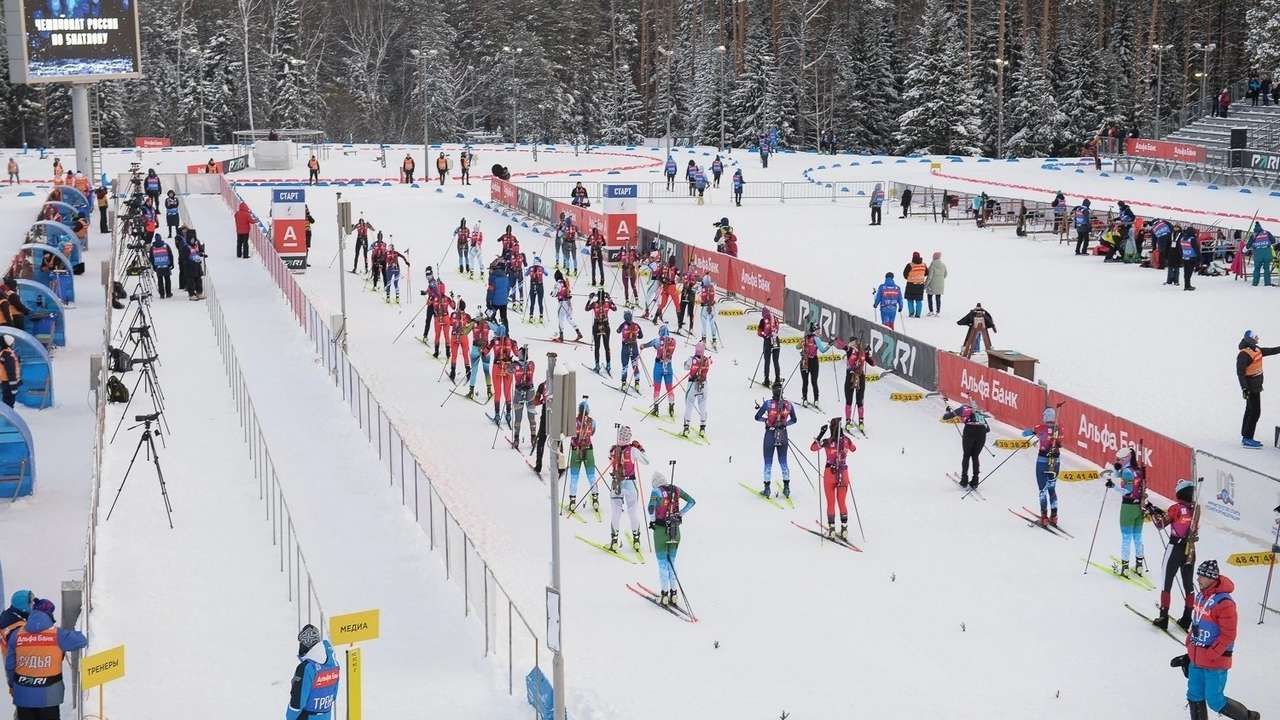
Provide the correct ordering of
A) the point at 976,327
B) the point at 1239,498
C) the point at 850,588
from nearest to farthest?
the point at 850,588 → the point at 1239,498 → the point at 976,327

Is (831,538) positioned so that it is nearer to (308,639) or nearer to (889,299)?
(308,639)

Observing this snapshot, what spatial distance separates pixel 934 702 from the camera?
1598 cm

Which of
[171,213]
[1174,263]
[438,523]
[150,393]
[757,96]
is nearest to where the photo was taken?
[438,523]

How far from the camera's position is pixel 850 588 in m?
19.4

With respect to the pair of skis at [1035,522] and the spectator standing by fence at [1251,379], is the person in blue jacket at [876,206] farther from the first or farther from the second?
the pair of skis at [1035,522]

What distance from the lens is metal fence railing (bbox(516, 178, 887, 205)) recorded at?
197 feet

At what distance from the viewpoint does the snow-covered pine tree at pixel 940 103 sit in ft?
263

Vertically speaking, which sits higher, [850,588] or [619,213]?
[619,213]

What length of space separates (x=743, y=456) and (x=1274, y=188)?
39236mm

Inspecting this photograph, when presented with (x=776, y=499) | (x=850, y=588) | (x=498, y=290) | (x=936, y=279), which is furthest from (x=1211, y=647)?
(x=936, y=279)

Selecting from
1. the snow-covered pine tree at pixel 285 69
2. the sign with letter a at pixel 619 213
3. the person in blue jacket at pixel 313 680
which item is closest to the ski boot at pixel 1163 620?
the person in blue jacket at pixel 313 680

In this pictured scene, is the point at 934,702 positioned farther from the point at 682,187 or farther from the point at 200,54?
the point at 200,54

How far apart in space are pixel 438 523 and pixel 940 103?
65.3 m

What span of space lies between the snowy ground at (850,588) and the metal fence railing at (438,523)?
27.4 inches
